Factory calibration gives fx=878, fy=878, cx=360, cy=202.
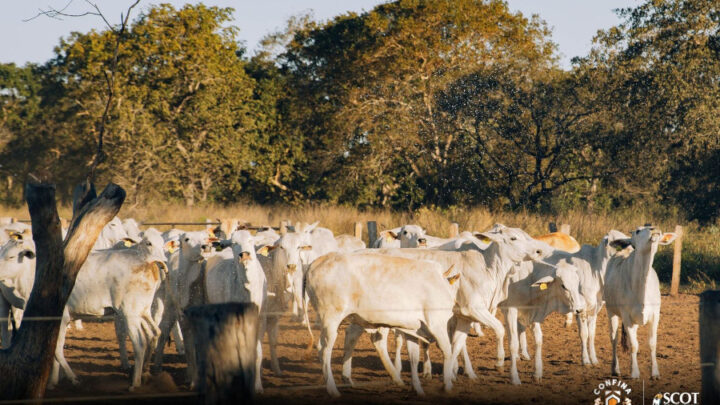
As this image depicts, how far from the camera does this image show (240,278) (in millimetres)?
9672

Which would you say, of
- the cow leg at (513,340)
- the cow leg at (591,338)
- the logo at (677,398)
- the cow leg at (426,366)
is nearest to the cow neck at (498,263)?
the cow leg at (513,340)

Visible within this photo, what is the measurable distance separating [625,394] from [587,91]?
2115 cm

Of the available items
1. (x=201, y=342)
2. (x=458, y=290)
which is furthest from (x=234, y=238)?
(x=201, y=342)

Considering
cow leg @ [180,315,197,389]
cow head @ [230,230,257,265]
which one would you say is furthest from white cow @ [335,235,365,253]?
cow leg @ [180,315,197,389]

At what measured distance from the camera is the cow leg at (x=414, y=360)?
9.00 m

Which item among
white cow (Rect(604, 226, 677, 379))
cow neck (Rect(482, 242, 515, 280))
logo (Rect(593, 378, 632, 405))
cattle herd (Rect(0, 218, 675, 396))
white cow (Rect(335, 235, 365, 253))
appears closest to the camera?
logo (Rect(593, 378, 632, 405))

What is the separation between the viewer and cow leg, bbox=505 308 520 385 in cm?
965

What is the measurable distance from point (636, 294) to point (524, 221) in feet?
47.5

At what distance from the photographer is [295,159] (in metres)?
38.0

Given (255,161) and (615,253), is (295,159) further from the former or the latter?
(615,253)

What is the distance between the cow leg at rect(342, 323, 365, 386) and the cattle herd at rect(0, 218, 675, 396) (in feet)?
0.04

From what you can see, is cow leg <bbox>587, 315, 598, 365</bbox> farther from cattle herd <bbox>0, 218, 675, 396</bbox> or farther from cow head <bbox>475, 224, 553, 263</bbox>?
cow head <bbox>475, 224, 553, 263</bbox>

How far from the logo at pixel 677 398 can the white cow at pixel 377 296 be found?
212cm

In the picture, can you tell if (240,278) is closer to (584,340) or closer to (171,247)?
(171,247)
